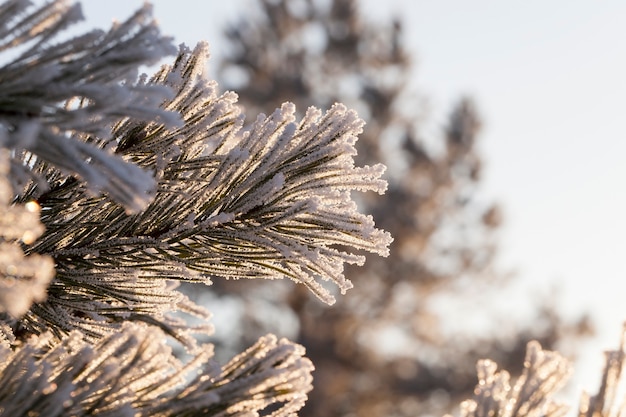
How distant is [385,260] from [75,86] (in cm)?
1126

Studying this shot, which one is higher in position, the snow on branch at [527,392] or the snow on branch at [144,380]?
the snow on branch at [527,392]

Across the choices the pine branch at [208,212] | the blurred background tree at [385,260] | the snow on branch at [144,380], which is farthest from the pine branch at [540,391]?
the blurred background tree at [385,260]

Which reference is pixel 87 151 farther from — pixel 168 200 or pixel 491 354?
pixel 491 354

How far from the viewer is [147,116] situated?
2.95 ft

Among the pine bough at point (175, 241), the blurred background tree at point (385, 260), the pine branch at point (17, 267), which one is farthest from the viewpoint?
the blurred background tree at point (385, 260)

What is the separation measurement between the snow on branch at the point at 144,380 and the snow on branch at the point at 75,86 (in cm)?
23

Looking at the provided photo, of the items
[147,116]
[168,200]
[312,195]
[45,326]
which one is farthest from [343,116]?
[45,326]

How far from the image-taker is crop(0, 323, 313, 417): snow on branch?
954 millimetres

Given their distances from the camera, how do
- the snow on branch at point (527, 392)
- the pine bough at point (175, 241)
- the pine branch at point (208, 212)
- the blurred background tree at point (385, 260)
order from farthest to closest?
the blurred background tree at point (385, 260) → the snow on branch at point (527, 392) → the pine branch at point (208, 212) → the pine bough at point (175, 241)

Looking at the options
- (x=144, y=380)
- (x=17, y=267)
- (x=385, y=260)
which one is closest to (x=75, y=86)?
(x=17, y=267)

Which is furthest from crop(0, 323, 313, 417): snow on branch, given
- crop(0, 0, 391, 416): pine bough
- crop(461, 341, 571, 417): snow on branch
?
crop(461, 341, 571, 417): snow on branch

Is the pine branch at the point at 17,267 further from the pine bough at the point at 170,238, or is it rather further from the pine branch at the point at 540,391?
the pine branch at the point at 540,391

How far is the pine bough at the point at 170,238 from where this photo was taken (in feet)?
3.08

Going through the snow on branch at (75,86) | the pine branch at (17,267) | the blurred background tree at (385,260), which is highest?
the blurred background tree at (385,260)
